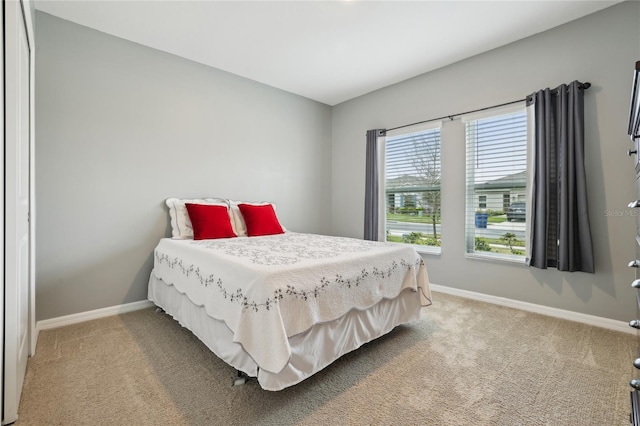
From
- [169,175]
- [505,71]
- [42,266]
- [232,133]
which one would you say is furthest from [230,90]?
[505,71]

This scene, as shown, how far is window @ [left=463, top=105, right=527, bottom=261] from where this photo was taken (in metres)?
2.93

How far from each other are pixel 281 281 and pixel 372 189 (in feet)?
8.91

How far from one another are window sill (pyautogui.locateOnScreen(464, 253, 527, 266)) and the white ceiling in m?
2.09

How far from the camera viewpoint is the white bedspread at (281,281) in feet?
4.84

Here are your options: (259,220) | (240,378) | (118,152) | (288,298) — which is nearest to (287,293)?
(288,298)

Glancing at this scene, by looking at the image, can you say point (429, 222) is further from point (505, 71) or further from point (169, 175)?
point (169, 175)

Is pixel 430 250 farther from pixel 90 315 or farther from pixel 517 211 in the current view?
pixel 90 315

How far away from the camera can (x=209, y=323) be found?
6.19ft

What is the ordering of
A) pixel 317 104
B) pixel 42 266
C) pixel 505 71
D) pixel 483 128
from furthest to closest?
pixel 317 104 → pixel 483 128 → pixel 505 71 → pixel 42 266

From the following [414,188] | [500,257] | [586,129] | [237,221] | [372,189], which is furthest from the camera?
[372,189]

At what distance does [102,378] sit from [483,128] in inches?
148

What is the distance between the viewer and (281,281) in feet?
5.07

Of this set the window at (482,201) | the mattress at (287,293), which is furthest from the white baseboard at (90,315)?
the window at (482,201)

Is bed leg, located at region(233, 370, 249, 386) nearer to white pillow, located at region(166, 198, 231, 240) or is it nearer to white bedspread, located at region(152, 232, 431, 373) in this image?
white bedspread, located at region(152, 232, 431, 373)
